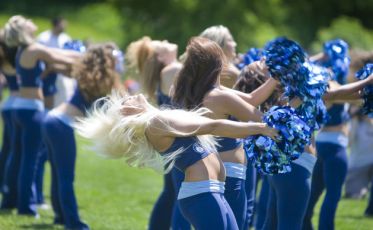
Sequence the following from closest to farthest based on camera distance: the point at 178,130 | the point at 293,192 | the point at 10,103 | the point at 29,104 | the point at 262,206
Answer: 1. the point at 178,130
2. the point at 293,192
3. the point at 262,206
4. the point at 29,104
5. the point at 10,103

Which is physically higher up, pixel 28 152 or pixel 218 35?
pixel 218 35

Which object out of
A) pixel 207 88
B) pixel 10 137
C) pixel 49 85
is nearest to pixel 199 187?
pixel 207 88

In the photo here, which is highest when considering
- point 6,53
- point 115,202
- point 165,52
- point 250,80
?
point 6,53

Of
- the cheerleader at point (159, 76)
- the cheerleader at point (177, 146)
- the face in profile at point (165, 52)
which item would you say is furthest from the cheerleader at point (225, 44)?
the cheerleader at point (177, 146)

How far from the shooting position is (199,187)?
18.1 ft

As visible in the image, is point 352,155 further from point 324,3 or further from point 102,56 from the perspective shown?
point 324,3

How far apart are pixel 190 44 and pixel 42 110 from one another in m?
3.86

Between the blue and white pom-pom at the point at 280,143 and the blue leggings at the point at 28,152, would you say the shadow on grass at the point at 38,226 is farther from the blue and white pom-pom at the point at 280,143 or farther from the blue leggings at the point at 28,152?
the blue and white pom-pom at the point at 280,143

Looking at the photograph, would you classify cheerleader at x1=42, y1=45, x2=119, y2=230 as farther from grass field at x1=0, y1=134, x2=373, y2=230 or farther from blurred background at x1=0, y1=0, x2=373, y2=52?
blurred background at x1=0, y1=0, x2=373, y2=52

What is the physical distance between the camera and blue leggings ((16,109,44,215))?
9482 millimetres

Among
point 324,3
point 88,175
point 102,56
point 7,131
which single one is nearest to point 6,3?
point 324,3

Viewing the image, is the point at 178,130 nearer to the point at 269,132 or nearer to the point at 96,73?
the point at 269,132

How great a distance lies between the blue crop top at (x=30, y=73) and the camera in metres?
9.24

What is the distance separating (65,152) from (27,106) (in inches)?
49.8
